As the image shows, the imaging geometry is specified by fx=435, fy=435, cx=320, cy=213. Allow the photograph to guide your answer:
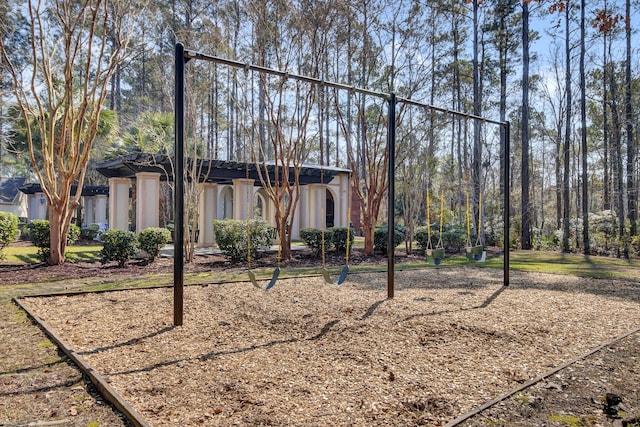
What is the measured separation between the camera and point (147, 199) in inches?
516

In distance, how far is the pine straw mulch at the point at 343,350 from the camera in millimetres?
2451

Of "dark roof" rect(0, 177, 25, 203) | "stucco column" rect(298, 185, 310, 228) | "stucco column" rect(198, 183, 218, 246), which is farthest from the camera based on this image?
"dark roof" rect(0, 177, 25, 203)

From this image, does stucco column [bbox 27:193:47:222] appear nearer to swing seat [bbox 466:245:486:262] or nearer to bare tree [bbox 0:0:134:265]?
bare tree [bbox 0:0:134:265]

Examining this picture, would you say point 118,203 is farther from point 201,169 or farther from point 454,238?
point 454,238

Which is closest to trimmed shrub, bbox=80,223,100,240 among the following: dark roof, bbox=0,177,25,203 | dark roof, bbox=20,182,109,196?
dark roof, bbox=20,182,109,196

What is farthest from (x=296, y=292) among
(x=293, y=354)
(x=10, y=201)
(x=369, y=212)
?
(x=10, y=201)

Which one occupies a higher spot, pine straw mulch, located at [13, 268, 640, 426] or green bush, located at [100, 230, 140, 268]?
green bush, located at [100, 230, 140, 268]

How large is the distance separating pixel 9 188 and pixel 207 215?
20.9m

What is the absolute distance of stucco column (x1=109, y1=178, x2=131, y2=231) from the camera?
14703 mm

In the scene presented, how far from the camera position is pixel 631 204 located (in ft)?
51.9

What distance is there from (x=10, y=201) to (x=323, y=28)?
81.7ft

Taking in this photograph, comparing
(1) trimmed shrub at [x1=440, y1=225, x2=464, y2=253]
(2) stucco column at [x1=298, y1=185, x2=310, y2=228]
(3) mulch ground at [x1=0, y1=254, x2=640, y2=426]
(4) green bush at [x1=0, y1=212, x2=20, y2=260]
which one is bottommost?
(3) mulch ground at [x1=0, y1=254, x2=640, y2=426]

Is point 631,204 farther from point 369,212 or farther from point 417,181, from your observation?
point 369,212

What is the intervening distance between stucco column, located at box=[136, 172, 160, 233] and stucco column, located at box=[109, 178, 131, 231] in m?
1.79
